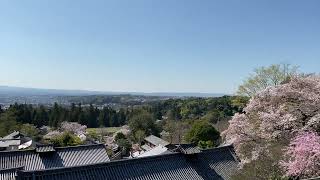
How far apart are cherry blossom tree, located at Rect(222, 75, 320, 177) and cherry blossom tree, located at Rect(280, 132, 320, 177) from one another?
111cm

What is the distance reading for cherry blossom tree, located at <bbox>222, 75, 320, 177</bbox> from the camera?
13.9m

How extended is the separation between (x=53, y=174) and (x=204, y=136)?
26.7 m

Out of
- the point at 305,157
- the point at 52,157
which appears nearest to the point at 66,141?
the point at 52,157

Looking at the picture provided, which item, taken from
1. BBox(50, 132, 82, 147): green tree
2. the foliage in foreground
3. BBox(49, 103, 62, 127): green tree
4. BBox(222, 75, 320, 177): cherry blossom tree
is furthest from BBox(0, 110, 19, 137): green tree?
BBox(222, 75, 320, 177): cherry blossom tree

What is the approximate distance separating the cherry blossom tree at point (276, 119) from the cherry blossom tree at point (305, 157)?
1.11 metres

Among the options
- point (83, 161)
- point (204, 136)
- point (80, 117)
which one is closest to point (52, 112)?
point (80, 117)

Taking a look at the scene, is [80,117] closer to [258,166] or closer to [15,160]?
[15,160]

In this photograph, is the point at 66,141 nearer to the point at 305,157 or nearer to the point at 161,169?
the point at 161,169

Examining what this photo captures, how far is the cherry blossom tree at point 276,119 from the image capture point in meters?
13.9

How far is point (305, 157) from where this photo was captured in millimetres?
11711

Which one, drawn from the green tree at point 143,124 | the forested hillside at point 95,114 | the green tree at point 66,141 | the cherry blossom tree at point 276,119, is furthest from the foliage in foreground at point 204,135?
the cherry blossom tree at point 276,119

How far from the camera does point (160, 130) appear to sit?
5956 centimetres

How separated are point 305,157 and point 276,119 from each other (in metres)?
2.89

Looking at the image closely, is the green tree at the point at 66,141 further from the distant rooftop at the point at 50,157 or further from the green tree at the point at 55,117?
the green tree at the point at 55,117
